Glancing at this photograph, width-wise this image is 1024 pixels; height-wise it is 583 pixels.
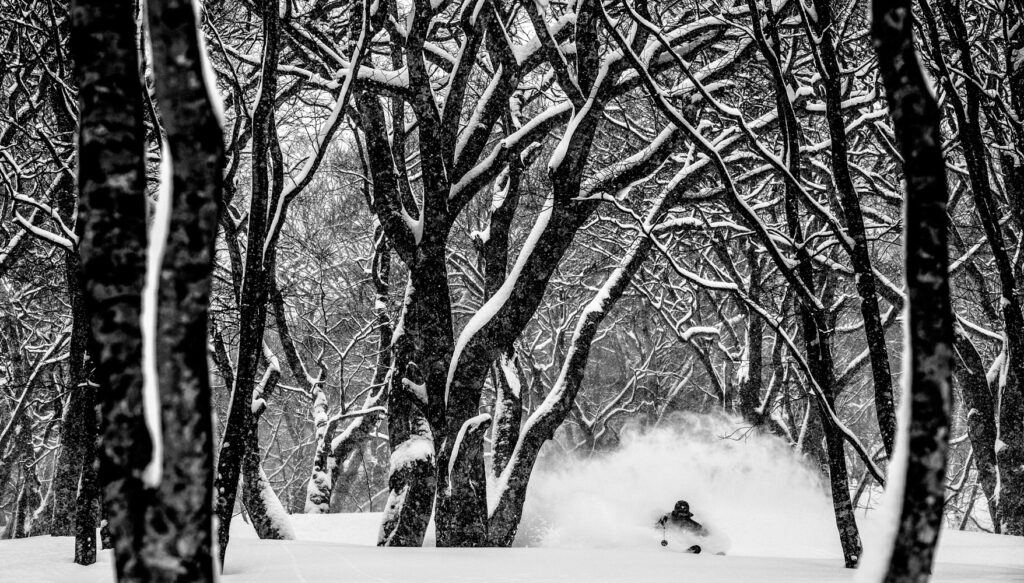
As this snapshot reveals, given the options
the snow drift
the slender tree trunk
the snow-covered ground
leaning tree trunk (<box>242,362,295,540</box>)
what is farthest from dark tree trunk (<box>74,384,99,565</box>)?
the snow drift

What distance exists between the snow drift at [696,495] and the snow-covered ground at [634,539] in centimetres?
3

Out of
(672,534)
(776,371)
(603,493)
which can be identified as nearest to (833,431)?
(672,534)

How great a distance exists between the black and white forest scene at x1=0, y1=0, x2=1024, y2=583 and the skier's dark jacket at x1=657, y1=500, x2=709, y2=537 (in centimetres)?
5

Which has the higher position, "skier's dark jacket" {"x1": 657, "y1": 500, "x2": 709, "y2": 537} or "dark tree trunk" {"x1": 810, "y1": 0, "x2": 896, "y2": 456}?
"dark tree trunk" {"x1": 810, "y1": 0, "x2": 896, "y2": 456}

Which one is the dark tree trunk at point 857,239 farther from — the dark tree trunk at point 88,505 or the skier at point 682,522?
the skier at point 682,522

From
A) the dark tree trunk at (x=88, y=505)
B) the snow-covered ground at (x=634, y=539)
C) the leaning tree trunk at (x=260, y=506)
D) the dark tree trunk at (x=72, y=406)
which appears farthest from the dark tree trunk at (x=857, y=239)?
the leaning tree trunk at (x=260, y=506)

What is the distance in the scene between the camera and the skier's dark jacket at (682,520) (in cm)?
988

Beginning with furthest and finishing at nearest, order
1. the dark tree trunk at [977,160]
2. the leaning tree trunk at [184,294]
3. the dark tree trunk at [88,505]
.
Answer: the dark tree trunk at [88,505], the dark tree trunk at [977,160], the leaning tree trunk at [184,294]

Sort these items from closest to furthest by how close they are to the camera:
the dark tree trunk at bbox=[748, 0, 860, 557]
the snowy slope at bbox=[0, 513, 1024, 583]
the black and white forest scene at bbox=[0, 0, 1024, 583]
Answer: the black and white forest scene at bbox=[0, 0, 1024, 583] < the snowy slope at bbox=[0, 513, 1024, 583] < the dark tree trunk at bbox=[748, 0, 860, 557]

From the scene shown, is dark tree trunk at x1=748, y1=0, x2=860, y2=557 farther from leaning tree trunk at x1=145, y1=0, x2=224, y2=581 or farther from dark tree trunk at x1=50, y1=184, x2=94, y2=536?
dark tree trunk at x1=50, y1=184, x2=94, y2=536

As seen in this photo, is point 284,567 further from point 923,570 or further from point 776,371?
point 776,371

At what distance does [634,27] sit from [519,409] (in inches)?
172

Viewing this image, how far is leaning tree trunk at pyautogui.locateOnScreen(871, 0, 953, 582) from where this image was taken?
157 cm

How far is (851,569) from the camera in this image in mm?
4957
